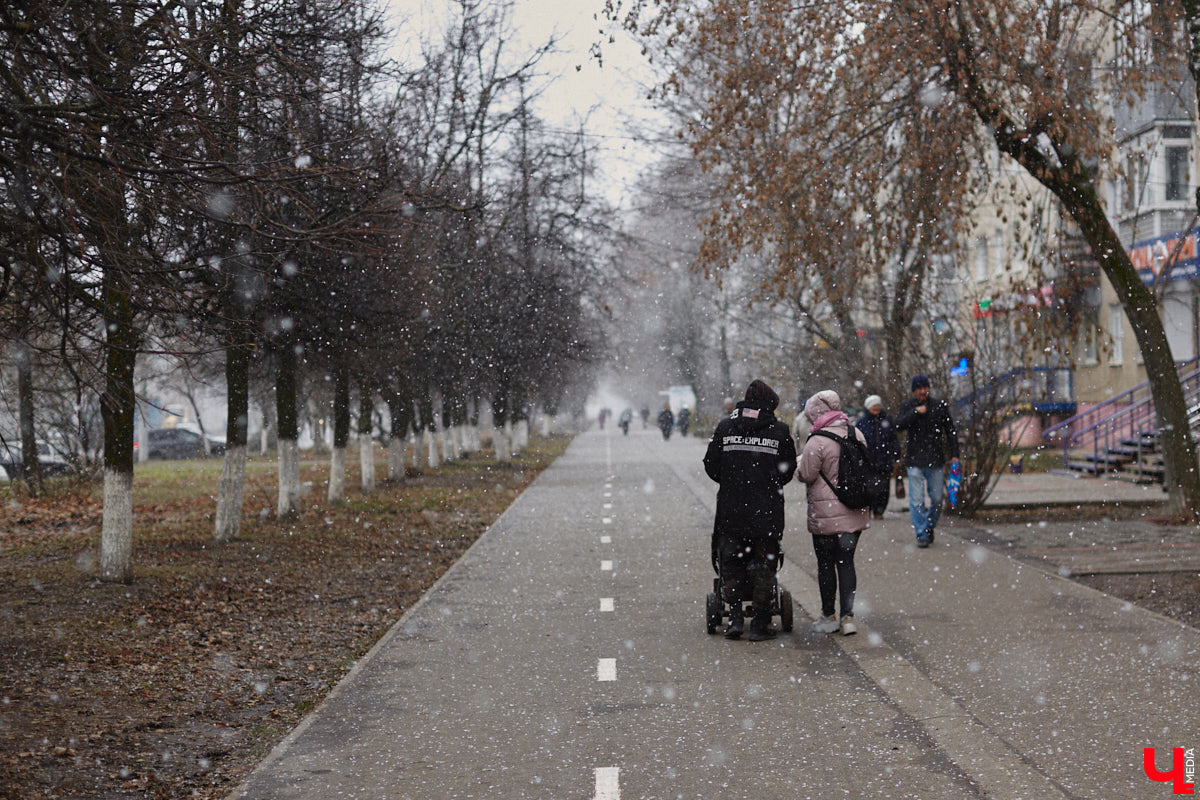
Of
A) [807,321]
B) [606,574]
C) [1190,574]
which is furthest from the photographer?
[807,321]

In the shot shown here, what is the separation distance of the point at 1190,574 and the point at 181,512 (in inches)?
711

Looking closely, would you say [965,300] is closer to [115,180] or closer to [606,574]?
[606,574]

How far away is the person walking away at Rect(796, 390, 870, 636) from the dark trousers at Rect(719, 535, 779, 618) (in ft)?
1.30

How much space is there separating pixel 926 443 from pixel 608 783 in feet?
32.6

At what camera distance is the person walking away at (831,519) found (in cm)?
900

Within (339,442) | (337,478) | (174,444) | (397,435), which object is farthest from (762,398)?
(174,444)

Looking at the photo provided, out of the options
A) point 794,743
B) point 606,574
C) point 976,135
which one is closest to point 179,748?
point 794,743

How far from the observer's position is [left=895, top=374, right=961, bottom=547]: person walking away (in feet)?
47.6

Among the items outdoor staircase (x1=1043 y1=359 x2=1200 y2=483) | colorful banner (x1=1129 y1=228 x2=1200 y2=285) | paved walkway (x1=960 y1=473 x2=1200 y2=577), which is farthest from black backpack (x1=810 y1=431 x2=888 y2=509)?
colorful banner (x1=1129 y1=228 x2=1200 y2=285)

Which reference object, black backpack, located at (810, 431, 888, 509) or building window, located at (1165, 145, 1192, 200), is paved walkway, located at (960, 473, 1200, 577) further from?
building window, located at (1165, 145, 1192, 200)

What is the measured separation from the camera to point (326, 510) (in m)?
22.8

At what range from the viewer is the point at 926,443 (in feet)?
48.4

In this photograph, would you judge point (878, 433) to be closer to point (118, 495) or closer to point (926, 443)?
point (926, 443)

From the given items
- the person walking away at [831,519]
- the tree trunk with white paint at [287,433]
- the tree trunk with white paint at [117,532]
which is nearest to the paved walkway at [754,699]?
the person walking away at [831,519]
